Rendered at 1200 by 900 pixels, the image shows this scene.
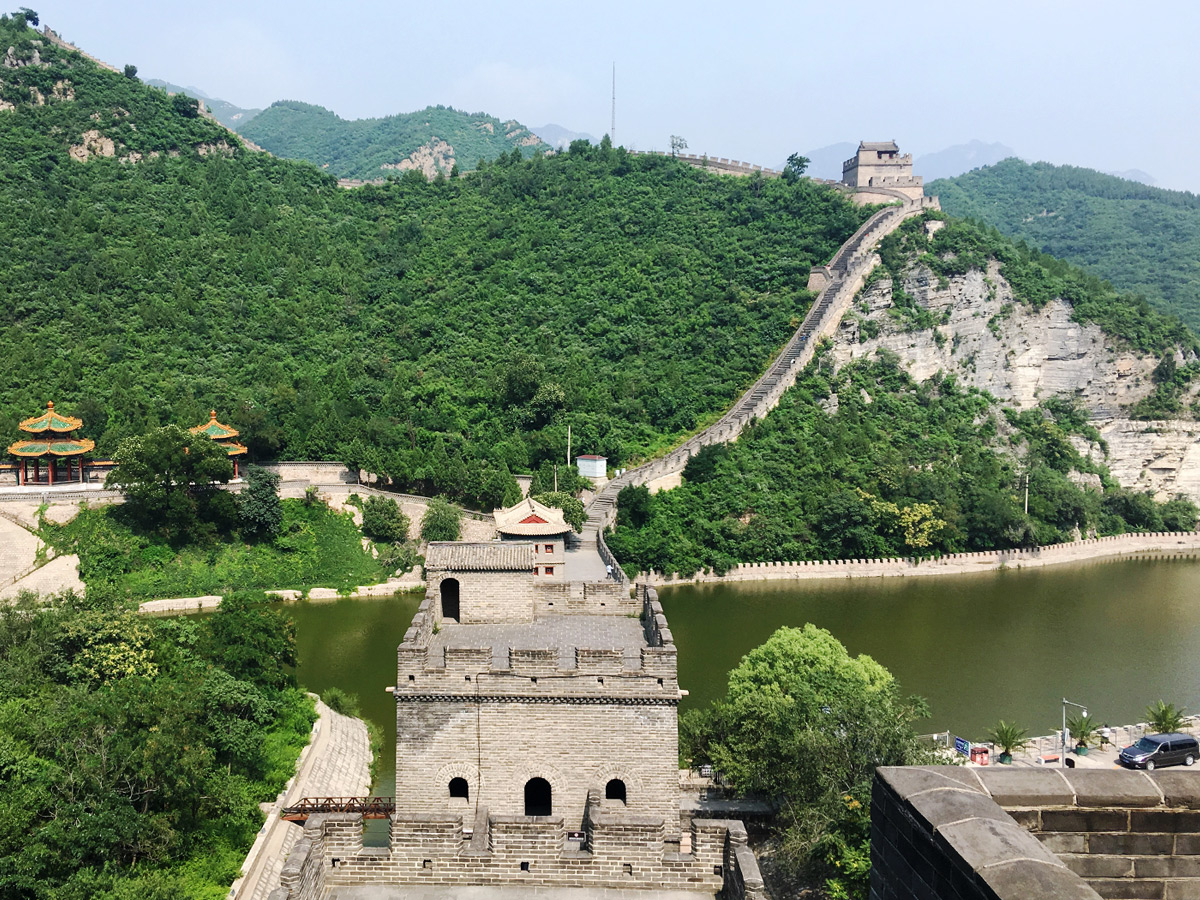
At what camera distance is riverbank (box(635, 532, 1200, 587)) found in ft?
146

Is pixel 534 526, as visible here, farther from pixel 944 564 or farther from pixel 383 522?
pixel 944 564

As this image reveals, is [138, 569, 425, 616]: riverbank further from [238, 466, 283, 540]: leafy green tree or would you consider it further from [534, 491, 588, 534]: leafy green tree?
[534, 491, 588, 534]: leafy green tree

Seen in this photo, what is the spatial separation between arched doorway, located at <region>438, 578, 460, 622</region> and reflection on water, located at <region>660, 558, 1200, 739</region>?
12.1 m

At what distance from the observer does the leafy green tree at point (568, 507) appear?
137ft

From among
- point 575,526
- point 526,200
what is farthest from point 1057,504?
point 526,200

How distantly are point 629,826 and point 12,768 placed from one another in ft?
42.7

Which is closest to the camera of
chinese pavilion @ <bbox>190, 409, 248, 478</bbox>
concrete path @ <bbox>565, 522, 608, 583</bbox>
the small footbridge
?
concrete path @ <bbox>565, 522, 608, 583</bbox>

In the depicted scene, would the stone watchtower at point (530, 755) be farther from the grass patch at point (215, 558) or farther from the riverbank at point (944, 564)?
the grass patch at point (215, 558)

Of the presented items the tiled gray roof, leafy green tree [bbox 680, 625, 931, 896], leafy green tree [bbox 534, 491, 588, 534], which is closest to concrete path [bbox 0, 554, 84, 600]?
leafy green tree [bbox 534, 491, 588, 534]

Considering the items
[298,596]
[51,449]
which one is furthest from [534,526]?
[51,449]

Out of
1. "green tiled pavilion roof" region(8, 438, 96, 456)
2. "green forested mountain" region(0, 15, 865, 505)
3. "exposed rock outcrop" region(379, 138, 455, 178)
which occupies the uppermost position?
"exposed rock outcrop" region(379, 138, 455, 178)

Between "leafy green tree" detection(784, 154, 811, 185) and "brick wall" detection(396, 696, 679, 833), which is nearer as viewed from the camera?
"brick wall" detection(396, 696, 679, 833)

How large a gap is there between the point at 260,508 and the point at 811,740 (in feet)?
111

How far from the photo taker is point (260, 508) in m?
43.7
